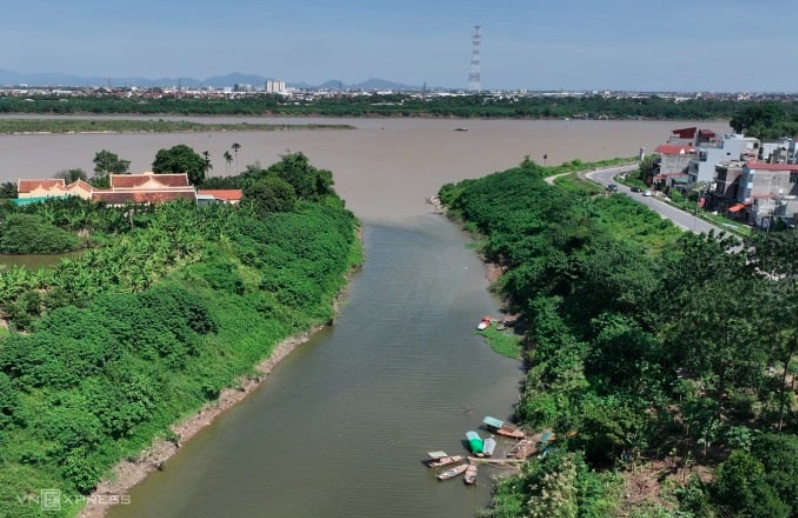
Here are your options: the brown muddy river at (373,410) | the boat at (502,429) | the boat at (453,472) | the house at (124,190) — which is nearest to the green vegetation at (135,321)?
the brown muddy river at (373,410)

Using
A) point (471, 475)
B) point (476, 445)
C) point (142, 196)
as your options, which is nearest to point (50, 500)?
point (471, 475)

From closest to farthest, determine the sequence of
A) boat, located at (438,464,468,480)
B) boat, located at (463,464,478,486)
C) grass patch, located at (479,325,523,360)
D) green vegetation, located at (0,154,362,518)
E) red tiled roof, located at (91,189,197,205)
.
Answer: green vegetation, located at (0,154,362,518) → boat, located at (463,464,478,486) → boat, located at (438,464,468,480) → grass patch, located at (479,325,523,360) → red tiled roof, located at (91,189,197,205)

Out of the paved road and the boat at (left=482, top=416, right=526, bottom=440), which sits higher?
the paved road

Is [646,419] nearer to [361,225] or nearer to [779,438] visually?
[779,438]

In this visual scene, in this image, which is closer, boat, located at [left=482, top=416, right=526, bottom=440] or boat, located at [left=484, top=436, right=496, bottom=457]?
boat, located at [left=484, top=436, right=496, bottom=457]

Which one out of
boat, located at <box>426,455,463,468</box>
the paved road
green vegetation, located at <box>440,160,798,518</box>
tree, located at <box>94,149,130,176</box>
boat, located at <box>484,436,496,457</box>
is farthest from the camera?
tree, located at <box>94,149,130,176</box>

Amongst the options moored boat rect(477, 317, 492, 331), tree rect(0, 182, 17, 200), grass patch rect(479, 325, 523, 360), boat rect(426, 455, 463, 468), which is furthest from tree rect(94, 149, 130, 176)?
boat rect(426, 455, 463, 468)

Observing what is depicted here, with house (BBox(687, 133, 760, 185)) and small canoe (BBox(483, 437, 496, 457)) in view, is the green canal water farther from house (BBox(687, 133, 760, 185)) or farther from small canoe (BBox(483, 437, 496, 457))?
house (BBox(687, 133, 760, 185))
